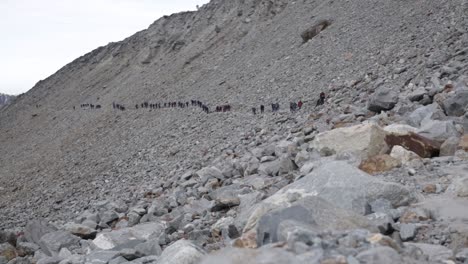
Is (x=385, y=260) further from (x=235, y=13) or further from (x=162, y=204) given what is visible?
(x=235, y=13)

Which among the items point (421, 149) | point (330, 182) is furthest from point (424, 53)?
point (330, 182)

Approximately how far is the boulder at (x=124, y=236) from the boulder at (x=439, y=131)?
5.17 meters

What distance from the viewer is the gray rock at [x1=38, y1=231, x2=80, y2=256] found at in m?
9.10

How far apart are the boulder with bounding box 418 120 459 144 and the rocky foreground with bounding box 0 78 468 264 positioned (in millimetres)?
24

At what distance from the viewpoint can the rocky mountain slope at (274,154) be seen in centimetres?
507

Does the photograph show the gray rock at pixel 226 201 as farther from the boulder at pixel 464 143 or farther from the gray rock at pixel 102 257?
the boulder at pixel 464 143

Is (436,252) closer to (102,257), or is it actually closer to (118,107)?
(102,257)

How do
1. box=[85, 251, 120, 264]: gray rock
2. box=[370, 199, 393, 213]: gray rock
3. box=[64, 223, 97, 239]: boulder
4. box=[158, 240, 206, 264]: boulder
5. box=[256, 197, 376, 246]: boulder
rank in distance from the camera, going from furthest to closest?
box=[64, 223, 97, 239]: boulder, box=[85, 251, 120, 264]: gray rock, box=[370, 199, 393, 213]: gray rock, box=[158, 240, 206, 264]: boulder, box=[256, 197, 376, 246]: boulder

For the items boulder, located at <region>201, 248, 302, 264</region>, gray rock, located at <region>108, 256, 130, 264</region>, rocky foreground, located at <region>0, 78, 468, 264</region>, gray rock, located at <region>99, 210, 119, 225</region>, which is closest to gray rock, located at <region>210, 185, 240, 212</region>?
rocky foreground, located at <region>0, 78, 468, 264</region>

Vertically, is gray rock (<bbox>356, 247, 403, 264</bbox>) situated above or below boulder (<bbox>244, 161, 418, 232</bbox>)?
above

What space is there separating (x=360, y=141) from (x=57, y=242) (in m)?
6.07

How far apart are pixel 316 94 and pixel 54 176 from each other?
618 inches

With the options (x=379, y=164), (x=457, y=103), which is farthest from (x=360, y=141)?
(x=457, y=103)

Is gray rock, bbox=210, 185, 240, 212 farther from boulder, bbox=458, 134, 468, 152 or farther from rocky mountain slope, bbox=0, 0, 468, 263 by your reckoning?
boulder, bbox=458, 134, 468, 152
